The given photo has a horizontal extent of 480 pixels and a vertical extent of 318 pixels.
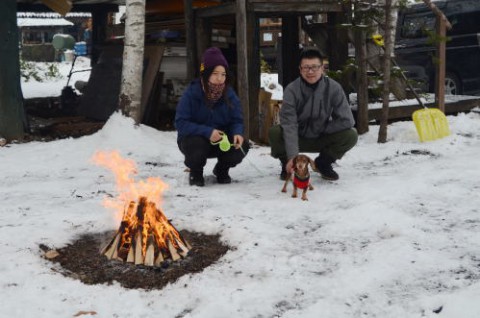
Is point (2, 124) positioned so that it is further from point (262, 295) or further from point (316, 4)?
point (262, 295)

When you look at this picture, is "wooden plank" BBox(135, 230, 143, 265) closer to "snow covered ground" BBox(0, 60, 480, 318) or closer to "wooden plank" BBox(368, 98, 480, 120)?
"snow covered ground" BBox(0, 60, 480, 318)

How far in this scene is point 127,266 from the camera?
354 cm

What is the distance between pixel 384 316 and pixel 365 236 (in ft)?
4.02

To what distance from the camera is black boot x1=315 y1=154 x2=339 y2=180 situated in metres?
5.69

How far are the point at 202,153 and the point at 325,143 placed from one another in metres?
1.30

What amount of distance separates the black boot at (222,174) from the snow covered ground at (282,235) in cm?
9

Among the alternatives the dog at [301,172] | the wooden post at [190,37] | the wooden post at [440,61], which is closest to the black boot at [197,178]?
the dog at [301,172]

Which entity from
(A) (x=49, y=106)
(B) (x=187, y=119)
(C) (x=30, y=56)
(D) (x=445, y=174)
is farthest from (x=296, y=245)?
(C) (x=30, y=56)

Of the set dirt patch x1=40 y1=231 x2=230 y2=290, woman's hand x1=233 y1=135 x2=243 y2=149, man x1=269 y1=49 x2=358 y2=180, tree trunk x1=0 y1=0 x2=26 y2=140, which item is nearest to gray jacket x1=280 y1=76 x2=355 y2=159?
man x1=269 y1=49 x2=358 y2=180

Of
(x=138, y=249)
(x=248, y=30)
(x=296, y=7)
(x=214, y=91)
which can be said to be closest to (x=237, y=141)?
(x=214, y=91)

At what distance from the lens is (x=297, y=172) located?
16.1ft

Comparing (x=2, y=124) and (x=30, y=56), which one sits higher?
(x=30, y=56)

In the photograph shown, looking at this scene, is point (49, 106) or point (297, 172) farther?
point (49, 106)

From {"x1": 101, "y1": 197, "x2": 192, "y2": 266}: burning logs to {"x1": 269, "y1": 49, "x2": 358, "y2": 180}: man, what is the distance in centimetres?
179
